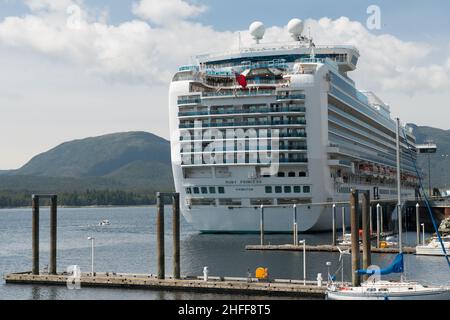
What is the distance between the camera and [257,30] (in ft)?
341

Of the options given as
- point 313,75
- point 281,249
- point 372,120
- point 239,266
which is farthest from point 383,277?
point 372,120

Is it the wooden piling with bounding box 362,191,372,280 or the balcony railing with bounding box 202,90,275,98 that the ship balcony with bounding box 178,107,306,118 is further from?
the wooden piling with bounding box 362,191,372,280

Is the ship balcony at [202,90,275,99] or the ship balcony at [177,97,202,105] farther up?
the ship balcony at [202,90,275,99]

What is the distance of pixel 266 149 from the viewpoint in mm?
83375

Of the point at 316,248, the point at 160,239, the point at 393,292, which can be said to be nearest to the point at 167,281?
the point at 160,239

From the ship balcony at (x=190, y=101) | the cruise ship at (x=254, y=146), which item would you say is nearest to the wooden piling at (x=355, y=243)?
the cruise ship at (x=254, y=146)

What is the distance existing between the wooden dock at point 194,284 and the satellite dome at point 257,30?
61.3 meters

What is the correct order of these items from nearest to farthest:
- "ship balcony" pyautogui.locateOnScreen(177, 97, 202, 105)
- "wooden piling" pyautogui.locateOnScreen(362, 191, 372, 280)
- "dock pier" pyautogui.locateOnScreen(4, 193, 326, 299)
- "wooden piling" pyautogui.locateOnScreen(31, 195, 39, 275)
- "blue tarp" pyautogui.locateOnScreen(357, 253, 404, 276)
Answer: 1. "blue tarp" pyautogui.locateOnScreen(357, 253, 404, 276)
2. "dock pier" pyautogui.locateOnScreen(4, 193, 326, 299)
3. "wooden piling" pyautogui.locateOnScreen(362, 191, 372, 280)
4. "wooden piling" pyautogui.locateOnScreen(31, 195, 39, 275)
5. "ship balcony" pyautogui.locateOnScreen(177, 97, 202, 105)

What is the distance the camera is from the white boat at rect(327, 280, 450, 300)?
122ft

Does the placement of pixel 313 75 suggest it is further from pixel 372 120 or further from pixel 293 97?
pixel 372 120

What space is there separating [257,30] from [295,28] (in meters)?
5.84

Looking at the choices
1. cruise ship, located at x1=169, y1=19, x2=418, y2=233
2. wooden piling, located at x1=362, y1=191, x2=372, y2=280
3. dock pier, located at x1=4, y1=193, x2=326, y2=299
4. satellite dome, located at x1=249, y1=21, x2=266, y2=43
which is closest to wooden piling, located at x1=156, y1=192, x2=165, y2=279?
dock pier, located at x1=4, y1=193, x2=326, y2=299

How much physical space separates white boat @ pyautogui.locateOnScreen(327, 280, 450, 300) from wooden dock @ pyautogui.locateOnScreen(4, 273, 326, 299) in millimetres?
3209

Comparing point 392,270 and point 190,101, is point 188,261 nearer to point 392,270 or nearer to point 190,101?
point 190,101
